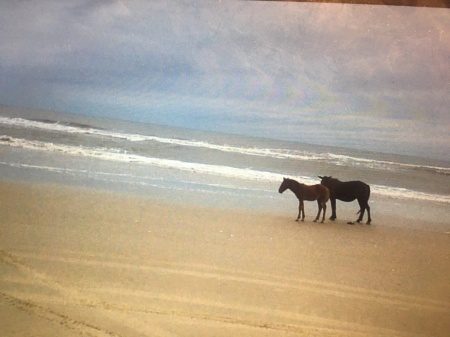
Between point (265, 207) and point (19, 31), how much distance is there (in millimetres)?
1267

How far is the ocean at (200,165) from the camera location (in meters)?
1.79

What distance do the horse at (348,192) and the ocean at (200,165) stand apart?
0.02 metres

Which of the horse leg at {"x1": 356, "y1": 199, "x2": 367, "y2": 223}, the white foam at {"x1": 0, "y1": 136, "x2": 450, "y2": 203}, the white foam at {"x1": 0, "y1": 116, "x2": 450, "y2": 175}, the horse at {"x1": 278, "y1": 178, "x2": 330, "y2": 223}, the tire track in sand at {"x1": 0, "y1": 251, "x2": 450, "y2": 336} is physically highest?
the white foam at {"x1": 0, "y1": 116, "x2": 450, "y2": 175}

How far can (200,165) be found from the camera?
1.85 metres

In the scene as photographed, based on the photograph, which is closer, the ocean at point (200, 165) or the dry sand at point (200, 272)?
the dry sand at point (200, 272)

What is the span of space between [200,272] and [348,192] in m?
0.66

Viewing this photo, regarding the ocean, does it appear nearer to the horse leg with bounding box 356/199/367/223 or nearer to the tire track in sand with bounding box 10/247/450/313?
the horse leg with bounding box 356/199/367/223

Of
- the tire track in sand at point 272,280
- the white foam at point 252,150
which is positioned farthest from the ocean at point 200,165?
the tire track in sand at point 272,280

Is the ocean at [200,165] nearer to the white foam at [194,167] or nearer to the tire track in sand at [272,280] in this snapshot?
the white foam at [194,167]

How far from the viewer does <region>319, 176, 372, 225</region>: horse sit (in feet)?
5.83

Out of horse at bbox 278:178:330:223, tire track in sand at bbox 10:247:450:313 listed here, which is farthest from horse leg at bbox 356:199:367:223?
tire track in sand at bbox 10:247:450:313

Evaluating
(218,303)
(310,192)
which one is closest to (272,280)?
(218,303)

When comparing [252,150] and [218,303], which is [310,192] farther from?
[218,303]

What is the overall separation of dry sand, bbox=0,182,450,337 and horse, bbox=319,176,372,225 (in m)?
0.08
